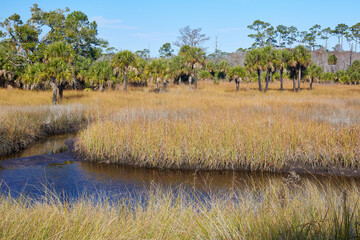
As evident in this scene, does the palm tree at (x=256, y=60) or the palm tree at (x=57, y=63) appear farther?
the palm tree at (x=256, y=60)

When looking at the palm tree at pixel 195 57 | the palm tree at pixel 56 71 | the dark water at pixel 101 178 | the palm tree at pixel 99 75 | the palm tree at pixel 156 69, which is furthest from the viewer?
the palm tree at pixel 195 57

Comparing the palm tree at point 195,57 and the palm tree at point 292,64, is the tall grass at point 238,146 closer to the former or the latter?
the palm tree at point 195,57

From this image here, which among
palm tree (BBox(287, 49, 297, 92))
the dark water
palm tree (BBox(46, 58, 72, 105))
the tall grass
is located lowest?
the dark water

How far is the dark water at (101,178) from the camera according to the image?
7688mm

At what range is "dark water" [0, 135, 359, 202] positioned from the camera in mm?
7688

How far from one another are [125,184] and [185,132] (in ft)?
9.34

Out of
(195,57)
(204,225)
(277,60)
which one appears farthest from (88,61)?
(204,225)

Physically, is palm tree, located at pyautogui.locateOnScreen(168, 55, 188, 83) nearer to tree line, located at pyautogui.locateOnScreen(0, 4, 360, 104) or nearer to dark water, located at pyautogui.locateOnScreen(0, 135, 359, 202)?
tree line, located at pyautogui.locateOnScreen(0, 4, 360, 104)

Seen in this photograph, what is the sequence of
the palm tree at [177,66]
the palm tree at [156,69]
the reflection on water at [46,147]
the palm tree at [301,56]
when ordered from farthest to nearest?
the palm tree at [177,66]
the palm tree at [301,56]
the palm tree at [156,69]
the reflection on water at [46,147]

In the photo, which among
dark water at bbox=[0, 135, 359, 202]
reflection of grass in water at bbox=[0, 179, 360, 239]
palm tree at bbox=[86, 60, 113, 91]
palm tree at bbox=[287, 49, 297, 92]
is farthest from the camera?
A: palm tree at bbox=[287, 49, 297, 92]

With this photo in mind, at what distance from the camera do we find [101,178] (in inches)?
353

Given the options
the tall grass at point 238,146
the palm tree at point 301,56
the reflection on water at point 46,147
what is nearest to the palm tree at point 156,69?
the palm tree at point 301,56

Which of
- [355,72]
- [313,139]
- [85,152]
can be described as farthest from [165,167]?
[355,72]

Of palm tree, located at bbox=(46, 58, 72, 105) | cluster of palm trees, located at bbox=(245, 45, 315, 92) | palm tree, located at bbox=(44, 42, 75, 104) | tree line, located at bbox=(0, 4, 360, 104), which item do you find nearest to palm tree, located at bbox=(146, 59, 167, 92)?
tree line, located at bbox=(0, 4, 360, 104)
